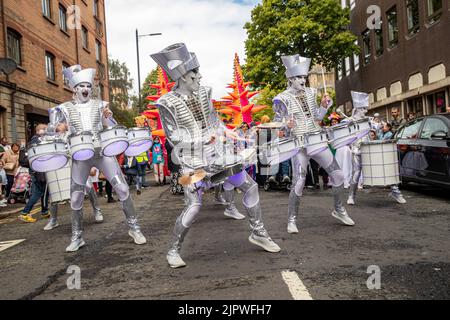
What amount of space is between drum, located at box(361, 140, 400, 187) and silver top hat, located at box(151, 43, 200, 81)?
4439 millimetres

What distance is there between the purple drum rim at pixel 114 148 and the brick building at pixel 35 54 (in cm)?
1093

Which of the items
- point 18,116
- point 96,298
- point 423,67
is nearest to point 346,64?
point 423,67

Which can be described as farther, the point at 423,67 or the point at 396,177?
the point at 423,67

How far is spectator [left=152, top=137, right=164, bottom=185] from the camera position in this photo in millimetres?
15516

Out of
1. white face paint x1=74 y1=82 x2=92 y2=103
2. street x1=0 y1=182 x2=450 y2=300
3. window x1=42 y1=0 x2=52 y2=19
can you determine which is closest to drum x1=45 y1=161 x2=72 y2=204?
street x1=0 y1=182 x2=450 y2=300

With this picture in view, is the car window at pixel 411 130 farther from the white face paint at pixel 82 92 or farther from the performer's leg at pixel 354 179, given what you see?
the white face paint at pixel 82 92

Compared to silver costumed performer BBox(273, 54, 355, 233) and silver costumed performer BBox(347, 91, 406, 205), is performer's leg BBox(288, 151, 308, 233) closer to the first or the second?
silver costumed performer BBox(273, 54, 355, 233)

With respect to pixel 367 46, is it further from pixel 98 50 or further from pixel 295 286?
pixel 295 286

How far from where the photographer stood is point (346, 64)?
32281 mm

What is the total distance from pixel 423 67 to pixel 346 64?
1295cm

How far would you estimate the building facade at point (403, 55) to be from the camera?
1816cm

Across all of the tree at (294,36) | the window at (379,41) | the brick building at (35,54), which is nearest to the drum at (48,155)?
Answer: the brick building at (35,54)

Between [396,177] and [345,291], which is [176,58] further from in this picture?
[396,177]

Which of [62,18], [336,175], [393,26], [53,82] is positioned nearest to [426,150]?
[336,175]
